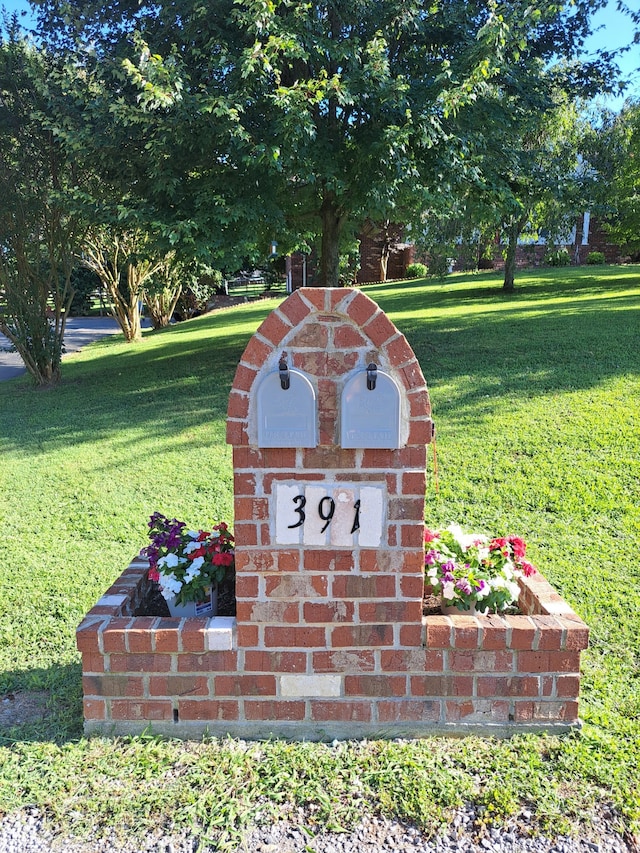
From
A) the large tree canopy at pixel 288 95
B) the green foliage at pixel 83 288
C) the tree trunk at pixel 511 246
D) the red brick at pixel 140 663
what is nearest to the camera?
the red brick at pixel 140 663

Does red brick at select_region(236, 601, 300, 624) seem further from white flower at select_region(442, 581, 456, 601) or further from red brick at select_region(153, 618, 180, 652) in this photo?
white flower at select_region(442, 581, 456, 601)

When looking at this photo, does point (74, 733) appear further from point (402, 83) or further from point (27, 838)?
point (402, 83)

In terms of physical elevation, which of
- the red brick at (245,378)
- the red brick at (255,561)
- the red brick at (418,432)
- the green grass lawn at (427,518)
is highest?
the red brick at (245,378)

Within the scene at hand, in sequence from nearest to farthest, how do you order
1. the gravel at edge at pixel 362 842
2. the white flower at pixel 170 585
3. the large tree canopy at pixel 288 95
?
1. the gravel at edge at pixel 362 842
2. the white flower at pixel 170 585
3. the large tree canopy at pixel 288 95

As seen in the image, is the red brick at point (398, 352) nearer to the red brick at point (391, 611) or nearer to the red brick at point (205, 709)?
the red brick at point (391, 611)

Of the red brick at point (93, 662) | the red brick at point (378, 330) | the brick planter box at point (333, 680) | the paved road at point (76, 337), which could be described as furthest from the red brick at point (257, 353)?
the paved road at point (76, 337)

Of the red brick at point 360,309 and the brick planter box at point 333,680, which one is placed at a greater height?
the red brick at point 360,309

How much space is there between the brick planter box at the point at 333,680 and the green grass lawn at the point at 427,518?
79mm

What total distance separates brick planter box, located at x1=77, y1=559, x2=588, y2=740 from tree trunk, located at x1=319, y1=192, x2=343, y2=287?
25.9ft

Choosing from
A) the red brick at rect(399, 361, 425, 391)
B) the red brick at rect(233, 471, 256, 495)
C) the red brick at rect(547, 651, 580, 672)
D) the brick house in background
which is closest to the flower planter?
the red brick at rect(233, 471, 256, 495)

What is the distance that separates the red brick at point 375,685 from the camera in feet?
7.80

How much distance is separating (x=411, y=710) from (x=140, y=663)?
39.8 inches

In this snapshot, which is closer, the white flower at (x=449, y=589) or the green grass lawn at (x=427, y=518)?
the green grass lawn at (x=427, y=518)

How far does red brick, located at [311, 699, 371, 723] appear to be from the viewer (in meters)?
2.40
